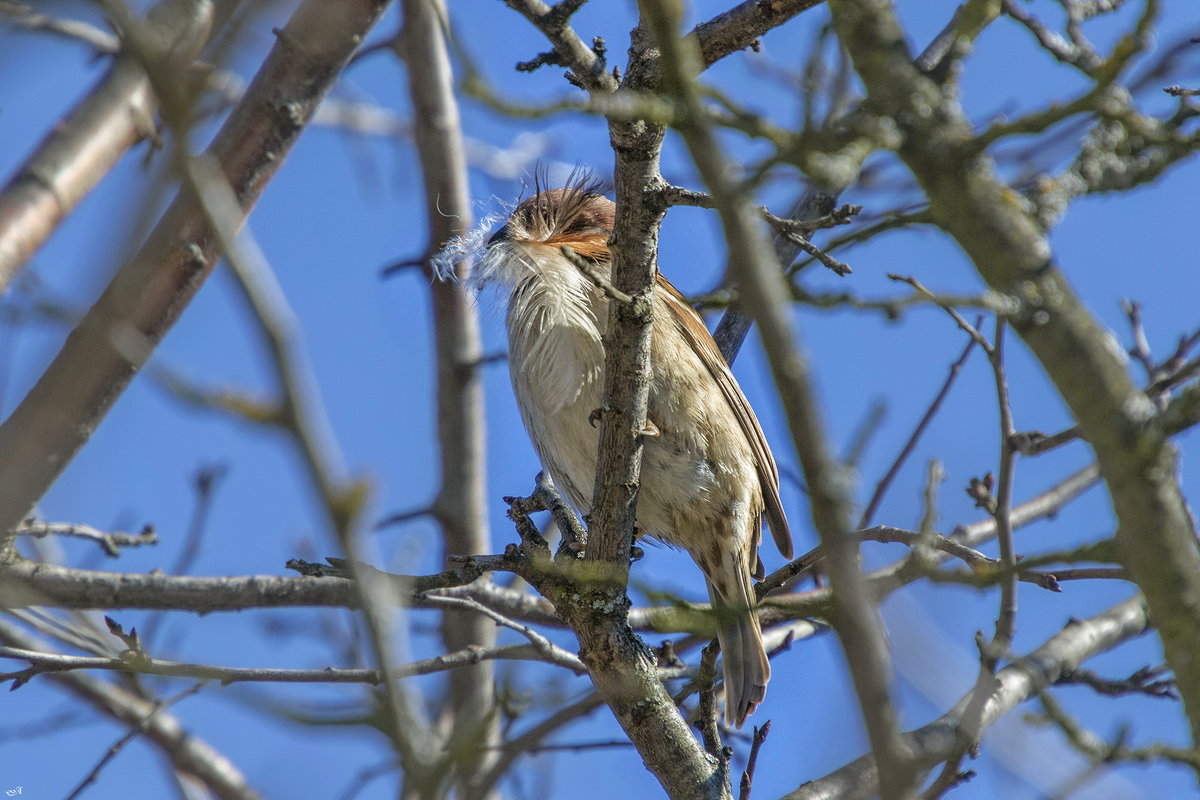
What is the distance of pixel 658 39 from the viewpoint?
69.9 inches

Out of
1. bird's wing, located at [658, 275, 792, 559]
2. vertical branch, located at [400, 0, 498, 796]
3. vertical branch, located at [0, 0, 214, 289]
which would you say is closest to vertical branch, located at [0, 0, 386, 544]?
vertical branch, located at [0, 0, 214, 289]

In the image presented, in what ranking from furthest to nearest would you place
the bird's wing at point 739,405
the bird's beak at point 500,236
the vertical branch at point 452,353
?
the vertical branch at point 452,353 → the bird's beak at point 500,236 → the bird's wing at point 739,405

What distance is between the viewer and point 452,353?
220 inches

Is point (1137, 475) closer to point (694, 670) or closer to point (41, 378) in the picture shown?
point (694, 670)

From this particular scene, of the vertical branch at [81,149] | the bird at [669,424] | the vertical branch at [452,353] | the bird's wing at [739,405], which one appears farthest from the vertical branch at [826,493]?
the vertical branch at [452,353]

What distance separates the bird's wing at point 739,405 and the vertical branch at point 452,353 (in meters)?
1.32

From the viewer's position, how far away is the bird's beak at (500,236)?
479 centimetres

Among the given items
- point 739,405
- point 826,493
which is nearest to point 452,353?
point 739,405

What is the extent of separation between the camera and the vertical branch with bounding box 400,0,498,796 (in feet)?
17.6

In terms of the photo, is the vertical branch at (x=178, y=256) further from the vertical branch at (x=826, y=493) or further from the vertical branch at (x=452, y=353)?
the vertical branch at (x=826, y=493)

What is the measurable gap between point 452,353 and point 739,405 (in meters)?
1.76

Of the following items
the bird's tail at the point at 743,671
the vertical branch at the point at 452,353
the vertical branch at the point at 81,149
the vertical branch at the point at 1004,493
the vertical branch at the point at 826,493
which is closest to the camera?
the vertical branch at the point at 826,493

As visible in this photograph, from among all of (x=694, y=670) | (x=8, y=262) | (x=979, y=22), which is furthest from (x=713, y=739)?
(x=8, y=262)

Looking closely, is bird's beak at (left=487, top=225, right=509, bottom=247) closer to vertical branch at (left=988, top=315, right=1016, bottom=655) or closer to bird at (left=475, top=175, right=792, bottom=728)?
bird at (left=475, top=175, right=792, bottom=728)
